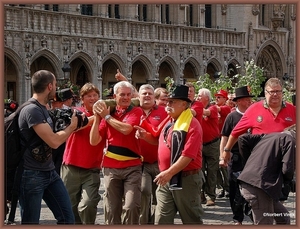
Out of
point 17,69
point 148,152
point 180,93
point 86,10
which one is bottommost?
point 148,152

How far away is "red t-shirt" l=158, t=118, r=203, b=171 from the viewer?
19.5ft

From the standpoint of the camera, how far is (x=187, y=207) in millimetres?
6176

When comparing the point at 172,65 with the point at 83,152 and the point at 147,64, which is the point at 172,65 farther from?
the point at 83,152

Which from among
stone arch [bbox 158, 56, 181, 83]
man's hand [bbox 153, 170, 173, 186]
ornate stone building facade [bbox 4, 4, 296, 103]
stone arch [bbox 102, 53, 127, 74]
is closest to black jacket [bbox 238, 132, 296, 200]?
man's hand [bbox 153, 170, 173, 186]

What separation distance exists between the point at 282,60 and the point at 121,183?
28884 mm

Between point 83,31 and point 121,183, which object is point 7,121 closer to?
point 121,183

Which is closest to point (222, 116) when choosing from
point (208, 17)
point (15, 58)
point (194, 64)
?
point (15, 58)

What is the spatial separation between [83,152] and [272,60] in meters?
28.7

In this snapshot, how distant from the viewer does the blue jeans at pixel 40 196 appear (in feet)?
18.5

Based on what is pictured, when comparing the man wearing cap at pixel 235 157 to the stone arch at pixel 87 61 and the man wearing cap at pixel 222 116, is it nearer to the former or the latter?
the man wearing cap at pixel 222 116

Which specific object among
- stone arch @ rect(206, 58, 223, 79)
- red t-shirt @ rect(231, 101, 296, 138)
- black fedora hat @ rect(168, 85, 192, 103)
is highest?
stone arch @ rect(206, 58, 223, 79)

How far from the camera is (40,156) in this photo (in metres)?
5.64

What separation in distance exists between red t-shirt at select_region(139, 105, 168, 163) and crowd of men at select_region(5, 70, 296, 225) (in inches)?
0.4

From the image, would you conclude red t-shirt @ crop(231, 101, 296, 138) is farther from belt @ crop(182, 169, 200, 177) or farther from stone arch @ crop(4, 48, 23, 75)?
stone arch @ crop(4, 48, 23, 75)
